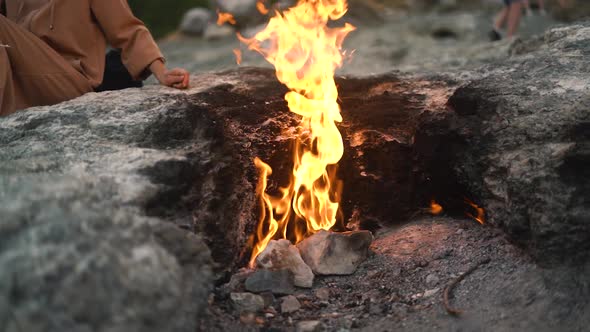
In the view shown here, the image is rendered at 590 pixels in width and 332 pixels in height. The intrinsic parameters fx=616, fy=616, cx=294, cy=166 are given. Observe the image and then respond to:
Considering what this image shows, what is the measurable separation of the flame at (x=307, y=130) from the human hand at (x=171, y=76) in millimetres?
582

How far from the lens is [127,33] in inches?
146

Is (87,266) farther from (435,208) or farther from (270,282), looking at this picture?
(435,208)

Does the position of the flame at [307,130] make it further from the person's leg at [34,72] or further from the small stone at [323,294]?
the person's leg at [34,72]

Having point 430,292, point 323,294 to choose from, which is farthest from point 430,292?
point 323,294

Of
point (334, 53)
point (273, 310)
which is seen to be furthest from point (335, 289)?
point (334, 53)

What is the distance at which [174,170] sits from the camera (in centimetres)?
265

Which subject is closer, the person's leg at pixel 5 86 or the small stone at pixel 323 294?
the small stone at pixel 323 294

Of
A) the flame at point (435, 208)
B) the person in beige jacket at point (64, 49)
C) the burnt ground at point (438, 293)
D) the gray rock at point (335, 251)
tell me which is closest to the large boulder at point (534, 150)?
the burnt ground at point (438, 293)

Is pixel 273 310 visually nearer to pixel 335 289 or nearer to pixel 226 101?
pixel 335 289

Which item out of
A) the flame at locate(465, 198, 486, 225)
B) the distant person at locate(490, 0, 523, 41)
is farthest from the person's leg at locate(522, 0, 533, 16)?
the flame at locate(465, 198, 486, 225)

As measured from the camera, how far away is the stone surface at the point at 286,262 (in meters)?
3.09

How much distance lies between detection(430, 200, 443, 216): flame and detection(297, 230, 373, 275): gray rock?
19.8 inches

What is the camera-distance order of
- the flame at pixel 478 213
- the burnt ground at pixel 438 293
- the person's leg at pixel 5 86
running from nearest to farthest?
the burnt ground at pixel 438 293
the flame at pixel 478 213
the person's leg at pixel 5 86

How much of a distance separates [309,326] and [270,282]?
0.34 meters
